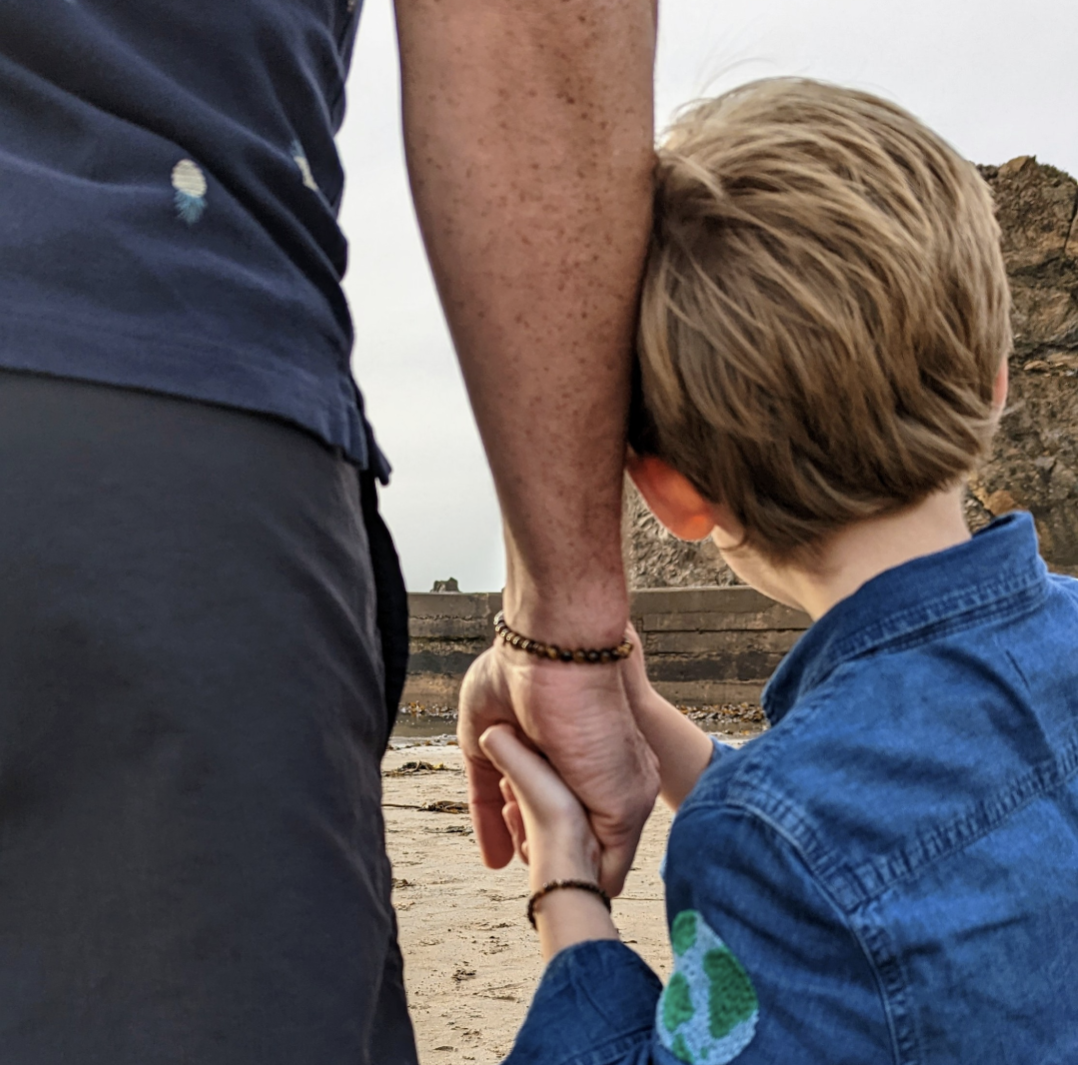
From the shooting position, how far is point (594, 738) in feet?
4.29

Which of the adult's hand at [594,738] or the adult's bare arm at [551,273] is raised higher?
the adult's bare arm at [551,273]

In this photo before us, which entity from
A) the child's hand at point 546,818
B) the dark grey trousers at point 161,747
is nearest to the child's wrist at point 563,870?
the child's hand at point 546,818

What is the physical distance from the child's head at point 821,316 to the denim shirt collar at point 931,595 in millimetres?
80

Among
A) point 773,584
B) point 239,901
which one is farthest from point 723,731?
point 239,901

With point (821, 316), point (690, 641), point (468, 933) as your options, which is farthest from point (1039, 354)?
point (821, 316)

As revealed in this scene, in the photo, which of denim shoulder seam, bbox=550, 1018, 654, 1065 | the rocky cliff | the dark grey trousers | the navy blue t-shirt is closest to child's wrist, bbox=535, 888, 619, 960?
denim shoulder seam, bbox=550, 1018, 654, 1065

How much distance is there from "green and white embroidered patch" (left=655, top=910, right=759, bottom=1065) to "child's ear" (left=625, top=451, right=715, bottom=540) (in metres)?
0.40

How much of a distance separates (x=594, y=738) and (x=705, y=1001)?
348 mm

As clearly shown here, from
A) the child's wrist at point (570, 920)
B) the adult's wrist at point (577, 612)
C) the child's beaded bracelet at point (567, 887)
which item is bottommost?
the child's wrist at point (570, 920)

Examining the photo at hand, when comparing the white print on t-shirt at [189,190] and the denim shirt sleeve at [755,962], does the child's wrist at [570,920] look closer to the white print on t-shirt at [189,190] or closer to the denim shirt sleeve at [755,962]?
the denim shirt sleeve at [755,962]

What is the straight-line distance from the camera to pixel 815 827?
0.96m

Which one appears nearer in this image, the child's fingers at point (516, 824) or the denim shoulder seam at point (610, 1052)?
the denim shoulder seam at point (610, 1052)

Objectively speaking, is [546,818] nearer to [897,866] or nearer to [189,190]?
[897,866]

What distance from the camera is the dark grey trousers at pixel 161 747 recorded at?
2.25ft
